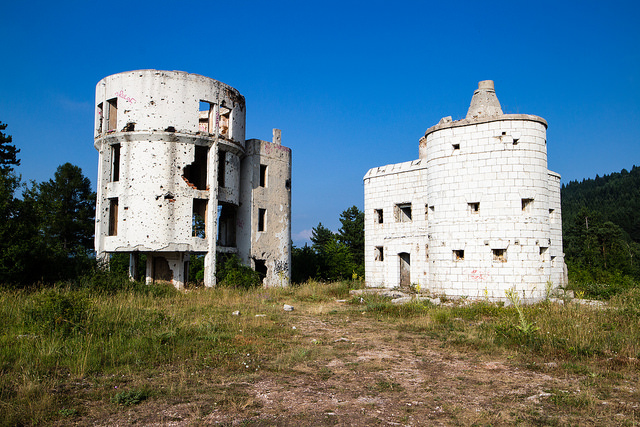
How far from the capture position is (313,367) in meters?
7.93

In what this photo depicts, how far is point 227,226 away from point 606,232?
43678mm

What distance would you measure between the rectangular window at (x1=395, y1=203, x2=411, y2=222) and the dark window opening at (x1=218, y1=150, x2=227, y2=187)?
889 centimetres

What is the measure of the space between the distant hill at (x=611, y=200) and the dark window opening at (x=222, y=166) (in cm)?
5255

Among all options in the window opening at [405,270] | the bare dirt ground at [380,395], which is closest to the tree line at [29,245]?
the bare dirt ground at [380,395]

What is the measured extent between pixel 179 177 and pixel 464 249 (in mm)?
12980

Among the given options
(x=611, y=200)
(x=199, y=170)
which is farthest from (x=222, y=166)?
(x=611, y=200)

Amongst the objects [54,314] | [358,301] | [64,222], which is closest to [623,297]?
[358,301]

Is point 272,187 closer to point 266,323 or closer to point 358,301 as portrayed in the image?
point 358,301

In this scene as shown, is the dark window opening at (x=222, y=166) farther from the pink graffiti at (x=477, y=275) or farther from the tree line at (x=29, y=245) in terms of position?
the pink graffiti at (x=477, y=275)

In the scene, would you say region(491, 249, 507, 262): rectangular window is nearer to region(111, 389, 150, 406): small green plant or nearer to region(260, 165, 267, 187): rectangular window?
region(111, 389, 150, 406): small green plant

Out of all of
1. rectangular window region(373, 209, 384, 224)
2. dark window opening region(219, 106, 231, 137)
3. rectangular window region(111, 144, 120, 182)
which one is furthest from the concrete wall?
rectangular window region(111, 144, 120, 182)

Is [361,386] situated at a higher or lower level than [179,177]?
lower

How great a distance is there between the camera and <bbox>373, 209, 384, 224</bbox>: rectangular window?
2255 centimetres

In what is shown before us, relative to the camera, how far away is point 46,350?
25.7 feet
